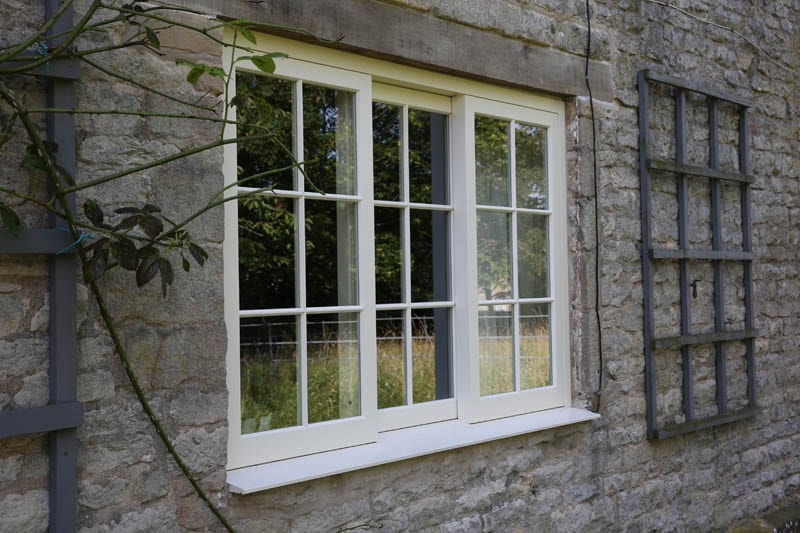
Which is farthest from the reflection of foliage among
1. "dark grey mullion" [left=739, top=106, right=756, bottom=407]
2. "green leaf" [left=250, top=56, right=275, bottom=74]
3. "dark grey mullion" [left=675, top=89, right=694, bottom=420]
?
"dark grey mullion" [left=739, top=106, right=756, bottom=407]

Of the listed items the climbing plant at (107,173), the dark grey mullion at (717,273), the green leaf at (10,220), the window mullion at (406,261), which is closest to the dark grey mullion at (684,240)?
the dark grey mullion at (717,273)

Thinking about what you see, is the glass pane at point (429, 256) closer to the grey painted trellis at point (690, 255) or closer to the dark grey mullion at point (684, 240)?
the grey painted trellis at point (690, 255)

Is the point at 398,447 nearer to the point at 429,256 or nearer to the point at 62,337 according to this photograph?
the point at 429,256

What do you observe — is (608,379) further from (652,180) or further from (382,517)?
(382,517)

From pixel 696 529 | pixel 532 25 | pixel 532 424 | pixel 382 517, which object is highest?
pixel 532 25

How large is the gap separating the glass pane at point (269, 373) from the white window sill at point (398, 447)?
0.52 feet

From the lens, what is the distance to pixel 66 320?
2.21 meters

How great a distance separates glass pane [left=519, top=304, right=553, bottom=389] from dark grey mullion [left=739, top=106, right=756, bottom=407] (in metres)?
1.66

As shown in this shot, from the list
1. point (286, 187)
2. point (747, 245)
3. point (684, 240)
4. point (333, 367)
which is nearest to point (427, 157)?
→ point (286, 187)

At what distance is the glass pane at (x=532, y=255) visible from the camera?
3762 millimetres

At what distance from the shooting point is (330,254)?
301cm

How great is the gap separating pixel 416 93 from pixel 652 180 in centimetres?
158

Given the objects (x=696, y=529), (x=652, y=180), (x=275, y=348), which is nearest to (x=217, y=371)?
(x=275, y=348)

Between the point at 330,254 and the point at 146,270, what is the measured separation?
2.97 feet
